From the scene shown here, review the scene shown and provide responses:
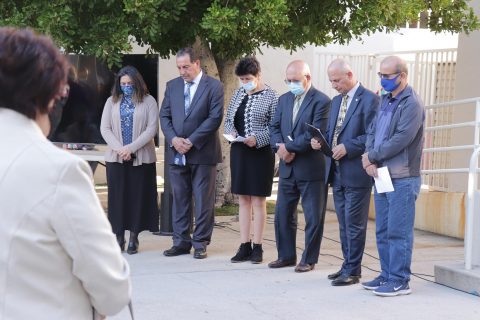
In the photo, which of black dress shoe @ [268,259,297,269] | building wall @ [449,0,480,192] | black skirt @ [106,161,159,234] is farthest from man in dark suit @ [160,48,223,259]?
building wall @ [449,0,480,192]

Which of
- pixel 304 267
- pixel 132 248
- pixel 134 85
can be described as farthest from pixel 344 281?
pixel 134 85

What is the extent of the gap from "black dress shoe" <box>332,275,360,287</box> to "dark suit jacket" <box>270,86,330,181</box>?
94 cm

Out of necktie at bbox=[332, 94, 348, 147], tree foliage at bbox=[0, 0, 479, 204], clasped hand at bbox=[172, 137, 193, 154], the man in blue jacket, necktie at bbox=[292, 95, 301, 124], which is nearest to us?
the man in blue jacket

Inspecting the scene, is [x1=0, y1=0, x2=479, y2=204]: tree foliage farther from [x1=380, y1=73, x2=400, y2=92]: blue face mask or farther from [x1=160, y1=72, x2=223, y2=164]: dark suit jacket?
[x1=380, y1=73, x2=400, y2=92]: blue face mask

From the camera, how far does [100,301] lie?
2.40 metres

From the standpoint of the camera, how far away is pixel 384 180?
6453 millimetres

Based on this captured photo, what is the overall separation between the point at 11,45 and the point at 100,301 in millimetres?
762

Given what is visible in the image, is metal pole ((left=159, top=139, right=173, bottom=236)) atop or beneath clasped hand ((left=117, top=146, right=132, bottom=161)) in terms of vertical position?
beneath

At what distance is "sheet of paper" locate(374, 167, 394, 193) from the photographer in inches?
253

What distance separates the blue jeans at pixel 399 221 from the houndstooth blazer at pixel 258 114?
155 cm

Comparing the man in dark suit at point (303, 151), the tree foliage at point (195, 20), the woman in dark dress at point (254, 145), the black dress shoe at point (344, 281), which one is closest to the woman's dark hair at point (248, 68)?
the woman in dark dress at point (254, 145)

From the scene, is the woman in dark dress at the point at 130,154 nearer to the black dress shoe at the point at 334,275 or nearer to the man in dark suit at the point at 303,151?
the man in dark suit at the point at 303,151

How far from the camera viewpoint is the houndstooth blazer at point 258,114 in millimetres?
7852

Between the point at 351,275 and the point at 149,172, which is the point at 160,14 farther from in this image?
the point at 351,275
